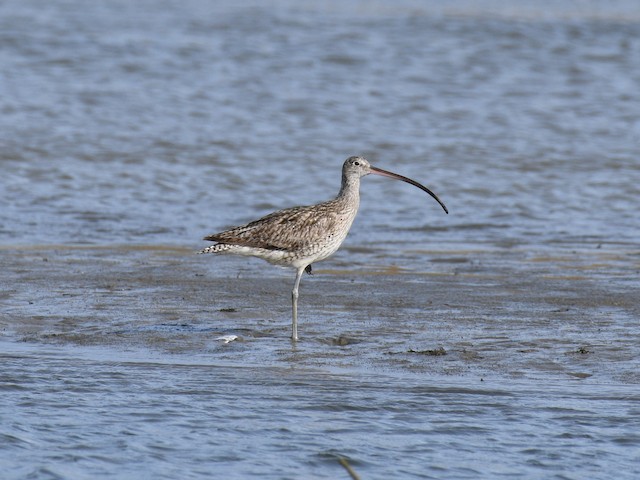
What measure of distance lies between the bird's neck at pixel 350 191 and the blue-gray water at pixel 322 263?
2.47 ft

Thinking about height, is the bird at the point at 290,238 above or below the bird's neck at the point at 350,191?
below

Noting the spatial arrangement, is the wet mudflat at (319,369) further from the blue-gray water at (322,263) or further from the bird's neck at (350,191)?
the bird's neck at (350,191)

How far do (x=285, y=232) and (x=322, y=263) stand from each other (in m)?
2.38

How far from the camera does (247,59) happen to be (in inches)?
953

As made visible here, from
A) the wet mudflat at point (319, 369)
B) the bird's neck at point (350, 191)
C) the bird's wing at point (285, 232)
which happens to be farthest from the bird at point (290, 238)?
the wet mudflat at point (319, 369)

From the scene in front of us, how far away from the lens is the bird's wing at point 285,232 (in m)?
8.91

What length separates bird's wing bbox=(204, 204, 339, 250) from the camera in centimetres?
891

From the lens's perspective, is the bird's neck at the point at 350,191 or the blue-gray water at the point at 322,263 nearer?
the blue-gray water at the point at 322,263

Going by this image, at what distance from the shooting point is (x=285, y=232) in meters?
8.95

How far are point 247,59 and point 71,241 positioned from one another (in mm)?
12755

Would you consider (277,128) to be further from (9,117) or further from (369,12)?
(369,12)

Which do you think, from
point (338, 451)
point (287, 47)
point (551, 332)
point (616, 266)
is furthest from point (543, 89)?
point (338, 451)

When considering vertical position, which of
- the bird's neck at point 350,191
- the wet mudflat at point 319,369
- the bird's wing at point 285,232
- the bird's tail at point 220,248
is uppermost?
the bird's neck at point 350,191

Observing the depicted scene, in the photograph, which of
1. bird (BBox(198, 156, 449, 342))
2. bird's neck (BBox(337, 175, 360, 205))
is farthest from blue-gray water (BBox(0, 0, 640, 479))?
bird's neck (BBox(337, 175, 360, 205))
